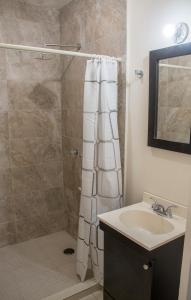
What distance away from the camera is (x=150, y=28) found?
173 centimetres

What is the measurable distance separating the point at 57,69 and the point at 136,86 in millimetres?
1265

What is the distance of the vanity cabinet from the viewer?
1.40 metres

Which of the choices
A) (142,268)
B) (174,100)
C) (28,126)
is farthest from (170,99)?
(28,126)

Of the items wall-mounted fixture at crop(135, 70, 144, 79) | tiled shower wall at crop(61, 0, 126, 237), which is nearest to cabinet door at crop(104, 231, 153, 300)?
tiled shower wall at crop(61, 0, 126, 237)

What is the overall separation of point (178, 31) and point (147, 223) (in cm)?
129

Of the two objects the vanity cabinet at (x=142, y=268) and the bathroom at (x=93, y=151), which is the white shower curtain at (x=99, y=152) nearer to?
the bathroom at (x=93, y=151)

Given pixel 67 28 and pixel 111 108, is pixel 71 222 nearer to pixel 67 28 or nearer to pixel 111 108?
pixel 111 108

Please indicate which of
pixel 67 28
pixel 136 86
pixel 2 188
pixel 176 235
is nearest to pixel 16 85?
pixel 67 28

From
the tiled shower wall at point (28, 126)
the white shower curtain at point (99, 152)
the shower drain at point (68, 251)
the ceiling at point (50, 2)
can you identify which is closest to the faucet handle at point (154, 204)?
the white shower curtain at point (99, 152)

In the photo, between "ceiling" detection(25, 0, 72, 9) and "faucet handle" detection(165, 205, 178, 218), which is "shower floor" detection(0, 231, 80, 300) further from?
"ceiling" detection(25, 0, 72, 9)

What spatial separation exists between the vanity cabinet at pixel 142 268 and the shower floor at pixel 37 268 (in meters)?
0.78

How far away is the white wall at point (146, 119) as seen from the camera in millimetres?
1604

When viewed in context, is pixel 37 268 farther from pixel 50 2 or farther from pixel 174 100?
pixel 50 2

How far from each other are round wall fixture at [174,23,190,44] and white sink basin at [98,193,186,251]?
1056 mm
